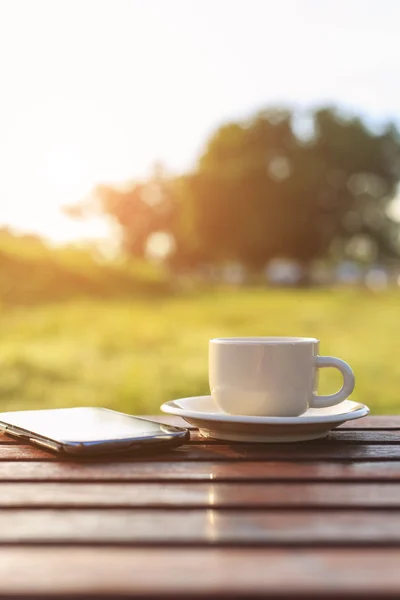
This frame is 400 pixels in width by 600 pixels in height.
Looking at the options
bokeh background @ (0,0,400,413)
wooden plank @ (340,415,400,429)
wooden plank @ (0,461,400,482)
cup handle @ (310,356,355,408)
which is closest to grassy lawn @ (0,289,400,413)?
bokeh background @ (0,0,400,413)

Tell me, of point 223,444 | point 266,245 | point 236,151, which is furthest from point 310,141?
point 223,444

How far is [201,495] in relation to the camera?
66 cm

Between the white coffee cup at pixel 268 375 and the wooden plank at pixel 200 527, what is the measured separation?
0.30 metres

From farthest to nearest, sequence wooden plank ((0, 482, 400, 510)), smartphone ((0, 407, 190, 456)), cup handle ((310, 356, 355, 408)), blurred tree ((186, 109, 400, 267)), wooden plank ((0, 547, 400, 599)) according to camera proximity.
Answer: blurred tree ((186, 109, 400, 267)) → cup handle ((310, 356, 355, 408)) → smartphone ((0, 407, 190, 456)) → wooden plank ((0, 482, 400, 510)) → wooden plank ((0, 547, 400, 599))

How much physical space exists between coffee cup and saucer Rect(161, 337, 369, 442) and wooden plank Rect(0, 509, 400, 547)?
274 mm

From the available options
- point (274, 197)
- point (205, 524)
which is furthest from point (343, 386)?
point (274, 197)

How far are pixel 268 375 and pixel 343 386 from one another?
0.10 m

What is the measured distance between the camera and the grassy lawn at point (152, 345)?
5.59 m

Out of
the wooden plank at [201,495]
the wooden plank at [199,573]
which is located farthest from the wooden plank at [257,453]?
the wooden plank at [199,573]

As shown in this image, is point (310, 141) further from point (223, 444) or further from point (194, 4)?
point (223, 444)

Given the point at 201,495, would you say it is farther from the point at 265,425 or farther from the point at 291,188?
the point at 291,188

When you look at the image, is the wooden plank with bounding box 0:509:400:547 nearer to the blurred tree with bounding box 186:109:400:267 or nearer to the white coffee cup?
the white coffee cup

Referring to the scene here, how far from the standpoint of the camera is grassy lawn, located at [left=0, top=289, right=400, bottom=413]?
18.3ft

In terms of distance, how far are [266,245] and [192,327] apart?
6.78m
